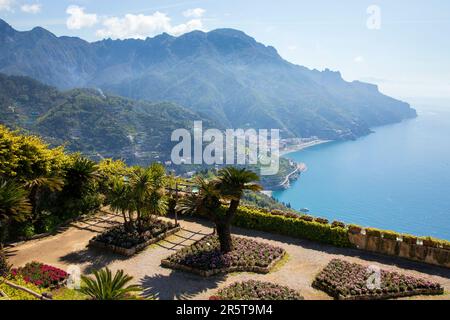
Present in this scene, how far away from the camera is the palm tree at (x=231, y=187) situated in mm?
16516

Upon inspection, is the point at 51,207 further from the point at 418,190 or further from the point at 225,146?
the point at 418,190

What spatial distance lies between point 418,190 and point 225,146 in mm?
100568

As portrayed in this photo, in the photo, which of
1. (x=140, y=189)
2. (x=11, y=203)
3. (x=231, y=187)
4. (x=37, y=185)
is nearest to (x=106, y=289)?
(x=11, y=203)

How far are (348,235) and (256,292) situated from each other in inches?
269

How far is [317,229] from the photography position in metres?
19.1

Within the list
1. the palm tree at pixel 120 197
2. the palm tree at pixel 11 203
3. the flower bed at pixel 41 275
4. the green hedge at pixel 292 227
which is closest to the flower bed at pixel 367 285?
the green hedge at pixel 292 227

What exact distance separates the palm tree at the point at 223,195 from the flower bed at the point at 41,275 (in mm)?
5447

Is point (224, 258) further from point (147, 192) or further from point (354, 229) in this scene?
point (354, 229)

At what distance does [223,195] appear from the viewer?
16453mm

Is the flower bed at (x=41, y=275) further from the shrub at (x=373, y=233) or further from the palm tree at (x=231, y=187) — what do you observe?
the shrub at (x=373, y=233)
